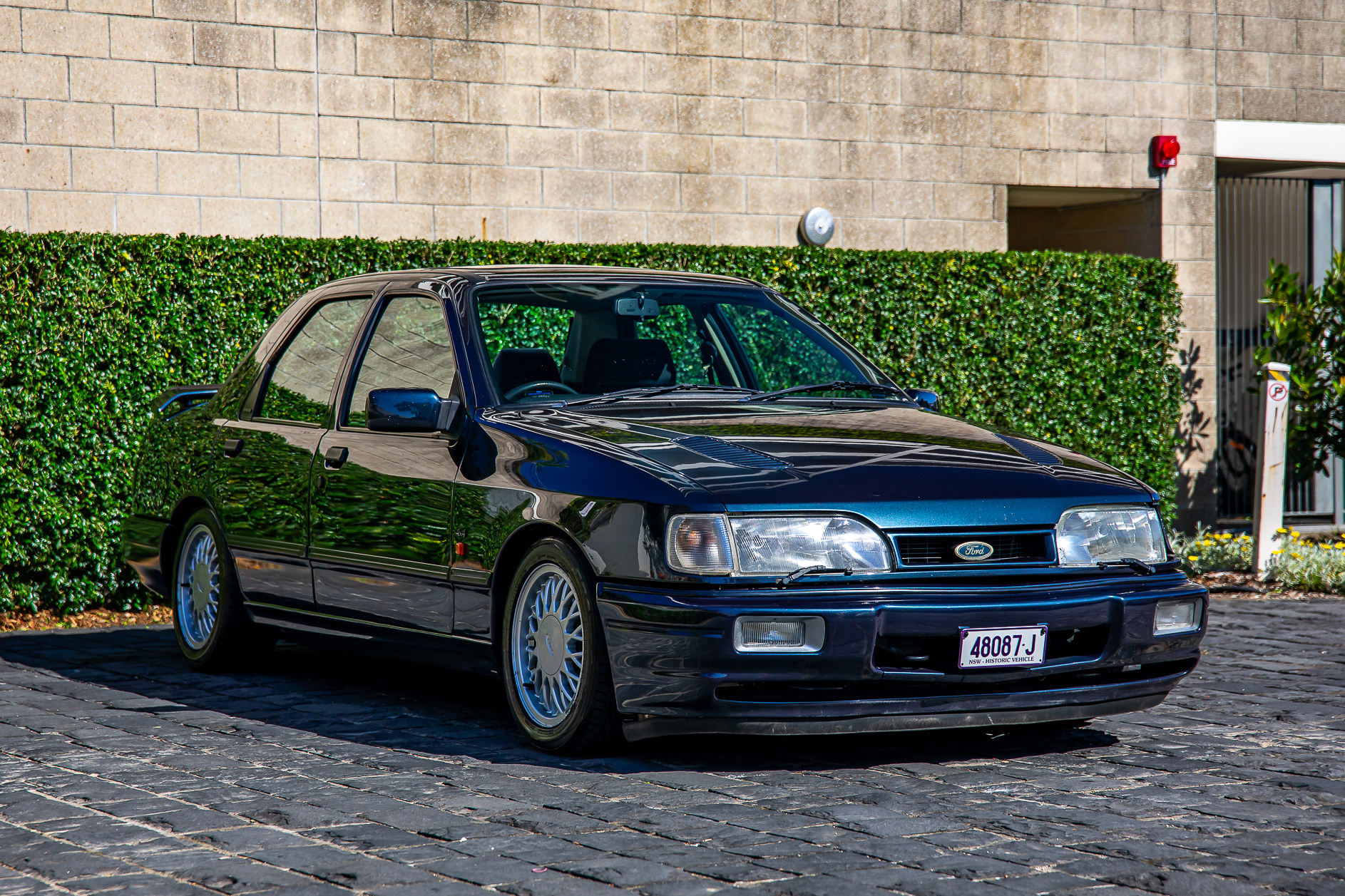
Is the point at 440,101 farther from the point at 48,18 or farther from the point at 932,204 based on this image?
the point at 932,204

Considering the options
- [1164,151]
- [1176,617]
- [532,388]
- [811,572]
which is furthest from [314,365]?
[1164,151]

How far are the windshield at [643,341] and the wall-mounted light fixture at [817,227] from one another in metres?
5.58

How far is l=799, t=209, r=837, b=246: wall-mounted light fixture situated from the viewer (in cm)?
1227

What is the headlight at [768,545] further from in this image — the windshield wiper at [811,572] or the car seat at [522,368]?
the car seat at [522,368]

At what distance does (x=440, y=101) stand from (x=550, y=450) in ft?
21.3

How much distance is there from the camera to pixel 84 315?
30.0ft

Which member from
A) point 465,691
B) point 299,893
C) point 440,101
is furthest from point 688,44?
point 299,893

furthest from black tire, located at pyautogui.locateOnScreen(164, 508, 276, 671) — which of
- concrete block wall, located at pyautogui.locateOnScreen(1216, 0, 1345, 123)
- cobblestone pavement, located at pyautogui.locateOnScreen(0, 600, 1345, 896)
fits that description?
concrete block wall, located at pyautogui.locateOnScreen(1216, 0, 1345, 123)

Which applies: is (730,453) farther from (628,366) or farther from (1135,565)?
(1135,565)

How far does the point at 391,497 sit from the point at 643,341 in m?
1.13

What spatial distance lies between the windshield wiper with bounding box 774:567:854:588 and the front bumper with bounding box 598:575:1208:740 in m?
0.04

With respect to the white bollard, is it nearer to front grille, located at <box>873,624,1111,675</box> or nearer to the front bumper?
the front bumper

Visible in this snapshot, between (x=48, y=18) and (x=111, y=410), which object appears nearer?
(x=111, y=410)

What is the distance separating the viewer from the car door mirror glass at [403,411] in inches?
228
